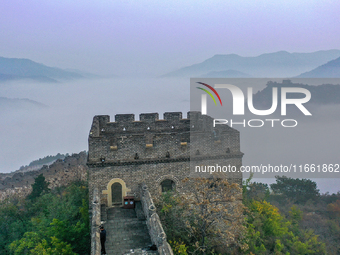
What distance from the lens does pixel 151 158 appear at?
17531 millimetres

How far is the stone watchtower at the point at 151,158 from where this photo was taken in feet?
56.4

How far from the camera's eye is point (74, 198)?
25.5m

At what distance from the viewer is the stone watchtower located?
1720 centimetres

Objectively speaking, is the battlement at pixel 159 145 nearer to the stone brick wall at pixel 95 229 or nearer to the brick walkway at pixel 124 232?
the stone brick wall at pixel 95 229

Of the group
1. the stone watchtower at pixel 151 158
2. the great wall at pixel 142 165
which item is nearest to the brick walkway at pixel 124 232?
the great wall at pixel 142 165

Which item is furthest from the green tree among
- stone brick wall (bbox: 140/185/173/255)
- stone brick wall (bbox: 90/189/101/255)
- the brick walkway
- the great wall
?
stone brick wall (bbox: 90/189/101/255)

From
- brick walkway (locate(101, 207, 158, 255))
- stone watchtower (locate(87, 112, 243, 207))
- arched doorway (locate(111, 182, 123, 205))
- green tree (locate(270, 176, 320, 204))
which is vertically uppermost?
stone watchtower (locate(87, 112, 243, 207))

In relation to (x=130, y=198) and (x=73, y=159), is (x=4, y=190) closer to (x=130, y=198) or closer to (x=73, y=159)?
(x=73, y=159)

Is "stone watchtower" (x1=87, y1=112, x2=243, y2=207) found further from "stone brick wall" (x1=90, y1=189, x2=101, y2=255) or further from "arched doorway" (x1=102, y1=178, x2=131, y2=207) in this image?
"stone brick wall" (x1=90, y1=189, x2=101, y2=255)

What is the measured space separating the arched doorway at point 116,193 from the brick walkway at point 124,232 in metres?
0.48

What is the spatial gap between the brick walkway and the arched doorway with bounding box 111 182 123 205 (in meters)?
0.48

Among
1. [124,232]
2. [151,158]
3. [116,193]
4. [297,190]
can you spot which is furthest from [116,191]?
[297,190]

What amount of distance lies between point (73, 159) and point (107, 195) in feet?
117

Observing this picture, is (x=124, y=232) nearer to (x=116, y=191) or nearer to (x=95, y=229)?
(x=95, y=229)
